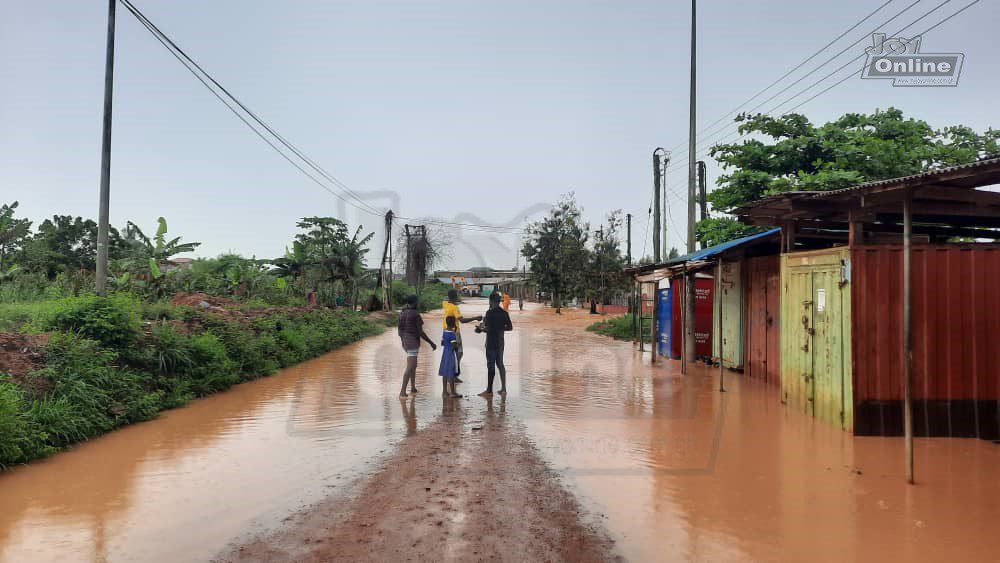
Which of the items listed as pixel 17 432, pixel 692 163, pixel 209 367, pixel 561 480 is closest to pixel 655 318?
pixel 692 163

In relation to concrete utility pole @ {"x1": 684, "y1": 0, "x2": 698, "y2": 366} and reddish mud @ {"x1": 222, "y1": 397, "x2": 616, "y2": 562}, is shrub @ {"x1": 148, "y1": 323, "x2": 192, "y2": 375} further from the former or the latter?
concrete utility pole @ {"x1": 684, "y1": 0, "x2": 698, "y2": 366}

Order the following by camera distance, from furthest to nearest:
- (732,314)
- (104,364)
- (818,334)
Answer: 1. (732,314)
2. (104,364)
3. (818,334)

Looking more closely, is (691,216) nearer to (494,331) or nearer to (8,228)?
(494,331)

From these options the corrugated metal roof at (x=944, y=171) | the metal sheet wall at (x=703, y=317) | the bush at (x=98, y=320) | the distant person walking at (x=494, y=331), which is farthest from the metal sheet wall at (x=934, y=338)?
the bush at (x=98, y=320)

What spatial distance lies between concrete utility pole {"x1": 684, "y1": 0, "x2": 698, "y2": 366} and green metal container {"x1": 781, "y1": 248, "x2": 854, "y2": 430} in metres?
5.15

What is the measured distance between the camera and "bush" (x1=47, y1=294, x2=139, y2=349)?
900 centimetres

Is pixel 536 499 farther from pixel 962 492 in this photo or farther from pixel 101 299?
pixel 101 299

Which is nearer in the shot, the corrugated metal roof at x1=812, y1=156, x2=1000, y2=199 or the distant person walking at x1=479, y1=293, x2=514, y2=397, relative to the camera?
the corrugated metal roof at x1=812, y1=156, x2=1000, y2=199

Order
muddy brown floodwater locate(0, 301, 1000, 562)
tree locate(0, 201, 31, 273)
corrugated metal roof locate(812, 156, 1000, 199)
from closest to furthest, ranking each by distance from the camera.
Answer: muddy brown floodwater locate(0, 301, 1000, 562), corrugated metal roof locate(812, 156, 1000, 199), tree locate(0, 201, 31, 273)

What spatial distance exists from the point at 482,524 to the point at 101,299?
322 inches

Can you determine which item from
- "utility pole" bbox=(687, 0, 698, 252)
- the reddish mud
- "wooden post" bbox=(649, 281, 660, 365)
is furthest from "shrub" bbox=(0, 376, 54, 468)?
"utility pole" bbox=(687, 0, 698, 252)

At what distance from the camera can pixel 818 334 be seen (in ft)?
26.5

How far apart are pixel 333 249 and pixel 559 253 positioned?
58.5 feet

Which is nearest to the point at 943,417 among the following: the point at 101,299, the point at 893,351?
the point at 893,351
